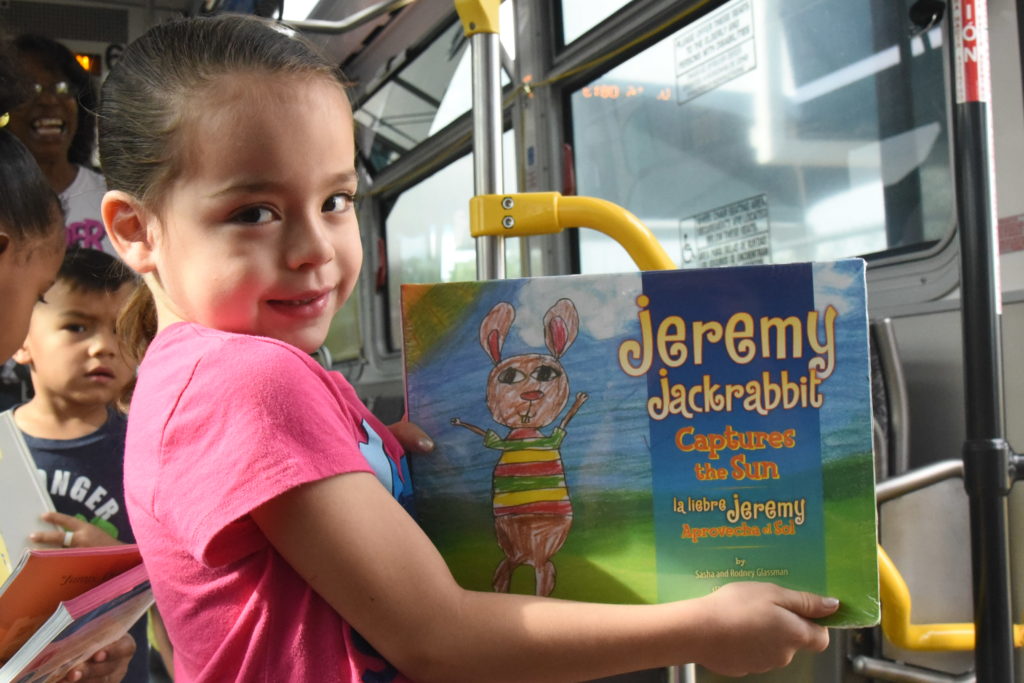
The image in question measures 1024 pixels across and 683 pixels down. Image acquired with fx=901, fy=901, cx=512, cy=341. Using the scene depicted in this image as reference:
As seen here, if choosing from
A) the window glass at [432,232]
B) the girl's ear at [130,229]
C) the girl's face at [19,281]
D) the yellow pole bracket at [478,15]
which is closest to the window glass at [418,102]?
the window glass at [432,232]

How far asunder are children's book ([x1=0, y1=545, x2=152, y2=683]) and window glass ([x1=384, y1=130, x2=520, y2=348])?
122 inches

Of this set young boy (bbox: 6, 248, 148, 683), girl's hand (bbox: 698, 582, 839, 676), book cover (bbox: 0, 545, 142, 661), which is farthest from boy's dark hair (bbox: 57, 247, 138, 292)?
girl's hand (bbox: 698, 582, 839, 676)

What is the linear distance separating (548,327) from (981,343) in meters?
0.49

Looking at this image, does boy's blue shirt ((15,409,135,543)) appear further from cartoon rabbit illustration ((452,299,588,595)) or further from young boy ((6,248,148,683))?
cartoon rabbit illustration ((452,299,588,595))

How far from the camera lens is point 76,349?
5.68 ft

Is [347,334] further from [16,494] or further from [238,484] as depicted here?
[238,484]

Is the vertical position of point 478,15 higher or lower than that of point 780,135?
lower

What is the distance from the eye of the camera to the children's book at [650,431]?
2.29 ft

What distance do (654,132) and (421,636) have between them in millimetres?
2314

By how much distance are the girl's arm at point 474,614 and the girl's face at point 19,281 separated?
58cm

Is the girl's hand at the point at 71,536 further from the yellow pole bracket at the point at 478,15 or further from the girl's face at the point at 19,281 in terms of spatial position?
the yellow pole bracket at the point at 478,15

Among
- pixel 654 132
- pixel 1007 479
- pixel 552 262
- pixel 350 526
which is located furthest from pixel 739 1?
pixel 350 526

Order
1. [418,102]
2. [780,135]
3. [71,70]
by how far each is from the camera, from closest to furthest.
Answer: [780,135]
[71,70]
[418,102]

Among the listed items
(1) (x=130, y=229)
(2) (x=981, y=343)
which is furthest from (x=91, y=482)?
(2) (x=981, y=343)
